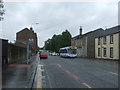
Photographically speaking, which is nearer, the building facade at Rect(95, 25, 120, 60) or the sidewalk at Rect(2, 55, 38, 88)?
the sidewalk at Rect(2, 55, 38, 88)

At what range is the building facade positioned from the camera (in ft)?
116

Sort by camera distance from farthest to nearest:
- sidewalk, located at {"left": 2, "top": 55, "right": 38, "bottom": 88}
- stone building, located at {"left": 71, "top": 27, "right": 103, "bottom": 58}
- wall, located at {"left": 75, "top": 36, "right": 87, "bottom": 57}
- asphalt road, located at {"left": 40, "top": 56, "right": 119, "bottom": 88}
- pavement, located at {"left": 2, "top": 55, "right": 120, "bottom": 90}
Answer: wall, located at {"left": 75, "top": 36, "right": 87, "bottom": 57} → stone building, located at {"left": 71, "top": 27, "right": 103, "bottom": 58} → asphalt road, located at {"left": 40, "top": 56, "right": 119, "bottom": 88} → pavement, located at {"left": 2, "top": 55, "right": 120, "bottom": 90} → sidewalk, located at {"left": 2, "top": 55, "right": 38, "bottom": 88}

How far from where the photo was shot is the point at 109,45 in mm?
38656

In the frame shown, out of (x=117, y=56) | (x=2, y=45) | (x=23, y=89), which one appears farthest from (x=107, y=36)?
(x=23, y=89)

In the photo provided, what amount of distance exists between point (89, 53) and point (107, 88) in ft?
149

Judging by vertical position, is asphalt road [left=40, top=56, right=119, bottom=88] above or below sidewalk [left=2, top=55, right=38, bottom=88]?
below

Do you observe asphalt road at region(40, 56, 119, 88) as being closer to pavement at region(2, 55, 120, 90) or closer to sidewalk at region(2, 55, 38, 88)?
pavement at region(2, 55, 120, 90)

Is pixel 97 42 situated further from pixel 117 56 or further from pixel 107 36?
pixel 117 56

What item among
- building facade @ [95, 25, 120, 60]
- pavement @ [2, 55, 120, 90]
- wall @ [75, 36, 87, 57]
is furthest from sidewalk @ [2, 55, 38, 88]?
wall @ [75, 36, 87, 57]

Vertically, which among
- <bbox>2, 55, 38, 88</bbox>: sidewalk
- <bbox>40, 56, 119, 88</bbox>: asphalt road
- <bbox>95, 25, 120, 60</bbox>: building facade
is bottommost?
<bbox>40, 56, 119, 88</bbox>: asphalt road

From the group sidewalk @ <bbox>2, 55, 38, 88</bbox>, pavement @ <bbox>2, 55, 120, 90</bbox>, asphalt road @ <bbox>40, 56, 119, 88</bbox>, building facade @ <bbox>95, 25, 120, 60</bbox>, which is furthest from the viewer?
building facade @ <bbox>95, 25, 120, 60</bbox>

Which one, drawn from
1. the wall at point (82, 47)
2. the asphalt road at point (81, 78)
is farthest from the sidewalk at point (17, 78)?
the wall at point (82, 47)

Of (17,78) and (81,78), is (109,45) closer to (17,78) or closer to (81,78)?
(81,78)

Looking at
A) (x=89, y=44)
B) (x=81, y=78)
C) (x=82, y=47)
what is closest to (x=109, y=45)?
(x=89, y=44)
